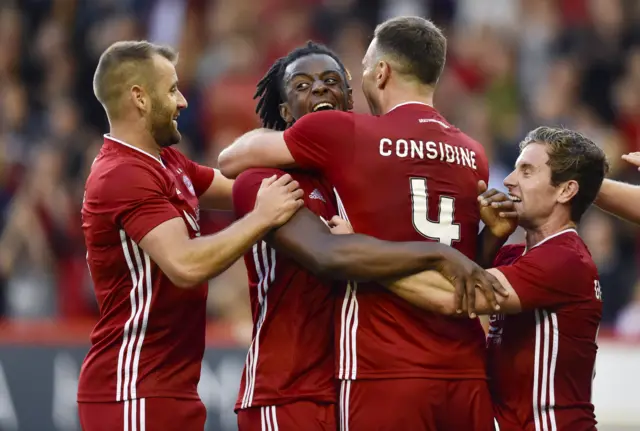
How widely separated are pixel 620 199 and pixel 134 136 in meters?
2.51

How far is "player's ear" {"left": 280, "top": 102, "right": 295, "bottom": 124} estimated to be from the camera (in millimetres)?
6023

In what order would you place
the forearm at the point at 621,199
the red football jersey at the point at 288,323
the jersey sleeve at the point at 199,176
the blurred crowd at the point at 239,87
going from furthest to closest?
1. the blurred crowd at the point at 239,87
2. the jersey sleeve at the point at 199,176
3. the forearm at the point at 621,199
4. the red football jersey at the point at 288,323

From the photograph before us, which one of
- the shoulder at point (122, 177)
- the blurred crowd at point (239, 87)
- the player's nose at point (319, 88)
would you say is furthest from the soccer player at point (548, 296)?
the blurred crowd at point (239, 87)

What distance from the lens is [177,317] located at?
230 inches

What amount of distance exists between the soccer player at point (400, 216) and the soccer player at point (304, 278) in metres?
0.12

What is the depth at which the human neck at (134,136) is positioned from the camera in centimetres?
598

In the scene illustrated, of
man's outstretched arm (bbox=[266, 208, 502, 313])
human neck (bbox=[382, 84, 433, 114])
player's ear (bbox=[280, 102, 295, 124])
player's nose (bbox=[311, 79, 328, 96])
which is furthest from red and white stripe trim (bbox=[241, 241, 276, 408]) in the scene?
human neck (bbox=[382, 84, 433, 114])

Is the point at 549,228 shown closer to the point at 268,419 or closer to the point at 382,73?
the point at 382,73

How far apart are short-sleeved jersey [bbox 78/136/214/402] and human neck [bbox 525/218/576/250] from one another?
1.62 meters

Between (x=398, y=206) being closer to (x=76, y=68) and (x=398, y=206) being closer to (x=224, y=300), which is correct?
(x=224, y=300)

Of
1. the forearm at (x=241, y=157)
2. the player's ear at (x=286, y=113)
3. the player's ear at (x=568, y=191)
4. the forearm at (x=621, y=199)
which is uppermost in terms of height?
the player's ear at (x=286, y=113)

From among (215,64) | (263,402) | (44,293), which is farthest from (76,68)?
(263,402)

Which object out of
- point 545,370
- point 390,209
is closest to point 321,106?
point 390,209

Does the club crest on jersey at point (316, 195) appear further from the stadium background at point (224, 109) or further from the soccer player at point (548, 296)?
the stadium background at point (224, 109)
